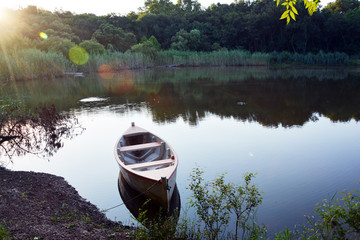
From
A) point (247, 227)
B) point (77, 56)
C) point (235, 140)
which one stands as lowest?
point (235, 140)

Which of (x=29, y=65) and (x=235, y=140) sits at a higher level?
(x=29, y=65)

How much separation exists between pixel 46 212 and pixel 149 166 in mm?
2207

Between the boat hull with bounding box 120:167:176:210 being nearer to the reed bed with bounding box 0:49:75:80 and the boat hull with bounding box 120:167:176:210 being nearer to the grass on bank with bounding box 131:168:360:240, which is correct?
the grass on bank with bounding box 131:168:360:240

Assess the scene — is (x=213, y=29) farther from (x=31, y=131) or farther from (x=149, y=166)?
(x=149, y=166)

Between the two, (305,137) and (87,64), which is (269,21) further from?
(305,137)

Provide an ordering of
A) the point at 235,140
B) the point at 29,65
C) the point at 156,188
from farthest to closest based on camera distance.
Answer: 1. the point at 29,65
2. the point at 235,140
3. the point at 156,188

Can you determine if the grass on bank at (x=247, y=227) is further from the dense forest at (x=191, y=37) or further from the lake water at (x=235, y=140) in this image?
the dense forest at (x=191, y=37)

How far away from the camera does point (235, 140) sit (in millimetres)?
10000

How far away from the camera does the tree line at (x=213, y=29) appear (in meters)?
46.4

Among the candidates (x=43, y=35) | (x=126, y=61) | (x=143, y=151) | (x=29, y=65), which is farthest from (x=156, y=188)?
(x=43, y=35)

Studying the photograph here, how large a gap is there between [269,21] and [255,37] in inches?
148

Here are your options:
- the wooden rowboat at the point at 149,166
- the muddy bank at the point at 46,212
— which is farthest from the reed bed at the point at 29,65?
the muddy bank at the point at 46,212

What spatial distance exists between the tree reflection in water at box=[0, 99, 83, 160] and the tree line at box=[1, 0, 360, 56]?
30636 mm

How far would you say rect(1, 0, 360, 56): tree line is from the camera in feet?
152
